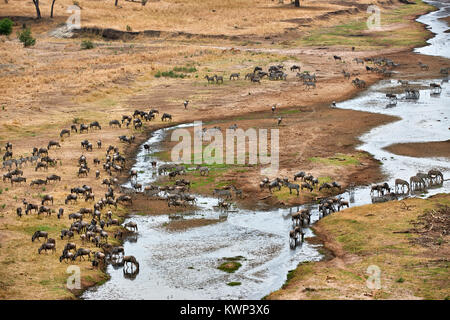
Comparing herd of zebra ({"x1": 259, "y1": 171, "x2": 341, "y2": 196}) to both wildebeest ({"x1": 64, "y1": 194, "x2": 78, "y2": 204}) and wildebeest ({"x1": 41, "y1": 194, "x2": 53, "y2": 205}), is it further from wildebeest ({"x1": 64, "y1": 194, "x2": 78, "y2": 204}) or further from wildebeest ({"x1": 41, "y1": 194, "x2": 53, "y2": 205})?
wildebeest ({"x1": 41, "y1": 194, "x2": 53, "y2": 205})

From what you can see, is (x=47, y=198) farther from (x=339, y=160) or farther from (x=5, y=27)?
(x=5, y=27)

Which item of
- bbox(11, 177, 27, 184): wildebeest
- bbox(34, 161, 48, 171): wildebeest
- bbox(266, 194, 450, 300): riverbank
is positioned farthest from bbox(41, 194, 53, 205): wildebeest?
bbox(266, 194, 450, 300): riverbank

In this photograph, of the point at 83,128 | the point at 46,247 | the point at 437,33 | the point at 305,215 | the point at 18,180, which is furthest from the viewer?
the point at 437,33

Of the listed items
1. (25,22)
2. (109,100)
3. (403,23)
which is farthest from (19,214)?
(403,23)

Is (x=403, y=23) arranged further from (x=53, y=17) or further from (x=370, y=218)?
(x=370, y=218)

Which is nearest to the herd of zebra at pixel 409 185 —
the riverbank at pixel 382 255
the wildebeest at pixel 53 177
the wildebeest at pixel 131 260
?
the riverbank at pixel 382 255

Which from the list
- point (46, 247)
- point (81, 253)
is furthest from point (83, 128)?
point (81, 253)
